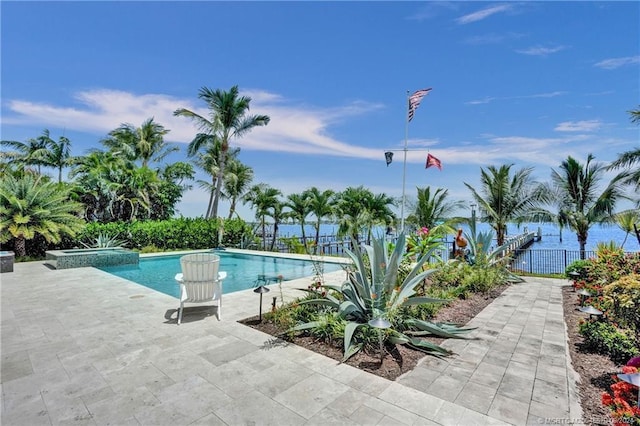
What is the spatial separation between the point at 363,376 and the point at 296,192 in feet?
53.5

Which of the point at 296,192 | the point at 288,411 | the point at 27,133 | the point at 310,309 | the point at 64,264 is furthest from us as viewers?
the point at 27,133

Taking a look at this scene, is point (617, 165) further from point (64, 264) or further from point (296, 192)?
point (64, 264)

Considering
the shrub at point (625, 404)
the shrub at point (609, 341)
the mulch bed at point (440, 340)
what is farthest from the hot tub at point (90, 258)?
the shrub at point (609, 341)

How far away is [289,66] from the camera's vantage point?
11.3 m

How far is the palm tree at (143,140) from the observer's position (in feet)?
79.2

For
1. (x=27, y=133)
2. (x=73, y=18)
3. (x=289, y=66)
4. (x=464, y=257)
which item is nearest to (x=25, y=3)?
(x=73, y=18)

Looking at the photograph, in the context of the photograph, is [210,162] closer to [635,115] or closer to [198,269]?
[198,269]

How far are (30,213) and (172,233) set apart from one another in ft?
18.2

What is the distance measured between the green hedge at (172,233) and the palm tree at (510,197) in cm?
1356

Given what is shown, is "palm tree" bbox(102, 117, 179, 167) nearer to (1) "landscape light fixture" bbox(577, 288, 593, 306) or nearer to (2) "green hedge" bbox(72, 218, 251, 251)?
(2) "green hedge" bbox(72, 218, 251, 251)

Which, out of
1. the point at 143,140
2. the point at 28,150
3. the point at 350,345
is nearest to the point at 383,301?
the point at 350,345

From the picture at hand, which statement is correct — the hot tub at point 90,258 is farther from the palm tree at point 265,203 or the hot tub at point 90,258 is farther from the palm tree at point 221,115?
the palm tree at point 221,115

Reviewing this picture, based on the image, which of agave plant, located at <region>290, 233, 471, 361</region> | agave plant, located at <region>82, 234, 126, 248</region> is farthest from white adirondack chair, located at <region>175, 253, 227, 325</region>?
agave plant, located at <region>82, 234, 126, 248</region>

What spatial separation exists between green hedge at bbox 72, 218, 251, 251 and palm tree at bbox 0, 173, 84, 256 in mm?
1266
